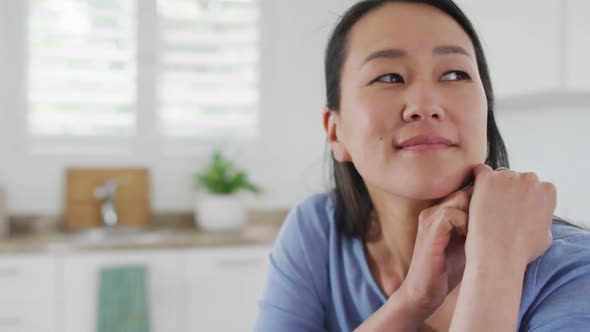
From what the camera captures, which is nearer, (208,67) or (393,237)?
(393,237)

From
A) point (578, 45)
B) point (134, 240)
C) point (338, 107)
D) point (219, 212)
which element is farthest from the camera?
point (219, 212)

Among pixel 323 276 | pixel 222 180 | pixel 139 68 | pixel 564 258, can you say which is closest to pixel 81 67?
pixel 139 68

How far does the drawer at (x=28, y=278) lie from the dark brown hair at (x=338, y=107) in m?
1.73

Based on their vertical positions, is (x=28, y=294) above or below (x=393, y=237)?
below

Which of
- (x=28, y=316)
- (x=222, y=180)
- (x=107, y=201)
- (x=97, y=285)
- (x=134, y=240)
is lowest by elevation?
(x=28, y=316)

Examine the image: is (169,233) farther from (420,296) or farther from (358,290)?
(420,296)

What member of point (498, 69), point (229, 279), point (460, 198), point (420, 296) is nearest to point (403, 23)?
point (460, 198)

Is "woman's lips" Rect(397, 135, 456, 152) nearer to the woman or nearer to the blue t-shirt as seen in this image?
the woman

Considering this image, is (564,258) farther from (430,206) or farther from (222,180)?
(222,180)

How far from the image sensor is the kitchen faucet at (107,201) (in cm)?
302

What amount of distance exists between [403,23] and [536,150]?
167 centimetres

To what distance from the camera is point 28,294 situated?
2521mm

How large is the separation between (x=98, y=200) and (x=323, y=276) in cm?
221

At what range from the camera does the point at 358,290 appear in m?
1.06
